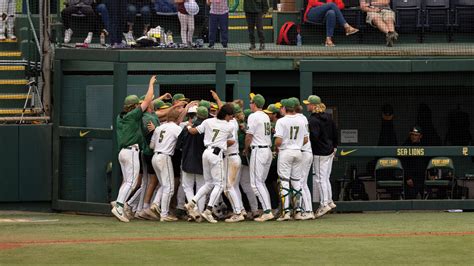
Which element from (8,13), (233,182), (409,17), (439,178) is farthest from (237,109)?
(8,13)

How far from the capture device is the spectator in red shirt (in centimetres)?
1847

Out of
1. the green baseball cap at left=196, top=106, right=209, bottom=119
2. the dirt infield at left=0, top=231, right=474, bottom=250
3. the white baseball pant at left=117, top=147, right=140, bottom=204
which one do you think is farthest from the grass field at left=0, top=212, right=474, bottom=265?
the green baseball cap at left=196, top=106, right=209, bottom=119

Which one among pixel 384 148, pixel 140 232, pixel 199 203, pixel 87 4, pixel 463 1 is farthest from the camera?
pixel 463 1

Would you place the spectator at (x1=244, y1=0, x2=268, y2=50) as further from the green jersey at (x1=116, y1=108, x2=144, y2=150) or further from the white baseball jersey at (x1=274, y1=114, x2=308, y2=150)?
the green jersey at (x1=116, y1=108, x2=144, y2=150)

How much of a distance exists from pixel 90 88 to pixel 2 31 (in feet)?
9.11

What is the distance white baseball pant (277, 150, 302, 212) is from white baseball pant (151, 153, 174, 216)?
1.45m

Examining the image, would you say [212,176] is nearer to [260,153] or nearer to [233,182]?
[233,182]

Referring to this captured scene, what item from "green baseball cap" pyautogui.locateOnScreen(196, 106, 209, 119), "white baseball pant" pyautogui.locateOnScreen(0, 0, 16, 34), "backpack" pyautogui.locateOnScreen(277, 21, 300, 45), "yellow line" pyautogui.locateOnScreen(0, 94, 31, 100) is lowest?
"green baseball cap" pyautogui.locateOnScreen(196, 106, 209, 119)

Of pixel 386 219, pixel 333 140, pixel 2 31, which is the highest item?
pixel 2 31

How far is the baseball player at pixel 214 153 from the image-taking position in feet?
48.3

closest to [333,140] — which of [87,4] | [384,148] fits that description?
[384,148]

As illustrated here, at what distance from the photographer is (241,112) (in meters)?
15.4

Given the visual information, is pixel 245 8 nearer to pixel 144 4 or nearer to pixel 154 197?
pixel 144 4

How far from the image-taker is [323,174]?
1567 centimetres
